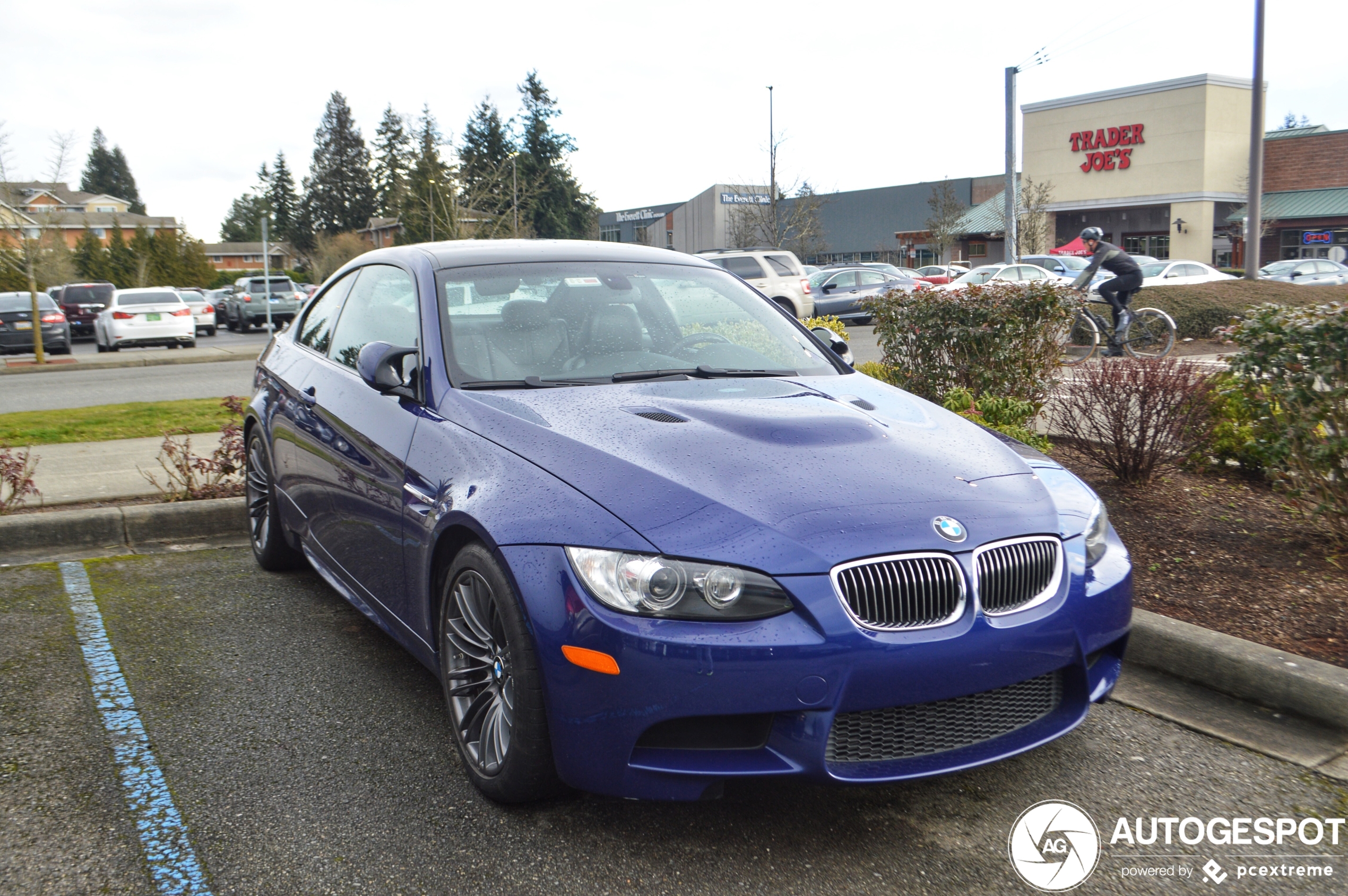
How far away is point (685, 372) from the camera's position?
3902 mm

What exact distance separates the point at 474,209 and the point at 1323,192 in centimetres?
3376

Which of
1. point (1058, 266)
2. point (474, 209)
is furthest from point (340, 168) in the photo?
point (1058, 266)

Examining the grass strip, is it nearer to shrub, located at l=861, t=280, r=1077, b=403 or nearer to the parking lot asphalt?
the parking lot asphalt

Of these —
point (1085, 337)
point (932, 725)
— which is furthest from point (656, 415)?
point (1085, 337)

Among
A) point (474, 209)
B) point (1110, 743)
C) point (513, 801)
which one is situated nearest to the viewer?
point (513, 801)

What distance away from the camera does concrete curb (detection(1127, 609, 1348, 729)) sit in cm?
351

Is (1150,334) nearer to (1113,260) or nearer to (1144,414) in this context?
(1113,260)

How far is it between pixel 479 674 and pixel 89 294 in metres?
36.1

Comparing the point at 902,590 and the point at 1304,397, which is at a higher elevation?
the point at 1304,397

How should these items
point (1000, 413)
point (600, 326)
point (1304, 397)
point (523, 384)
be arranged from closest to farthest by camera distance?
point (523, 384) → point (600, 326) → point (1304, 397) → point (1000, 413)

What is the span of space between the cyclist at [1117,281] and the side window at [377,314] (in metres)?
10.2

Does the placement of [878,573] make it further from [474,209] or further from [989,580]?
[474,209]

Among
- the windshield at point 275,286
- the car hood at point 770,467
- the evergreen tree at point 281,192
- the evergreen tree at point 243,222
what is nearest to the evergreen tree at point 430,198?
the windshield at point 275,286

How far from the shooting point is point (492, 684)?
3.02 metres
